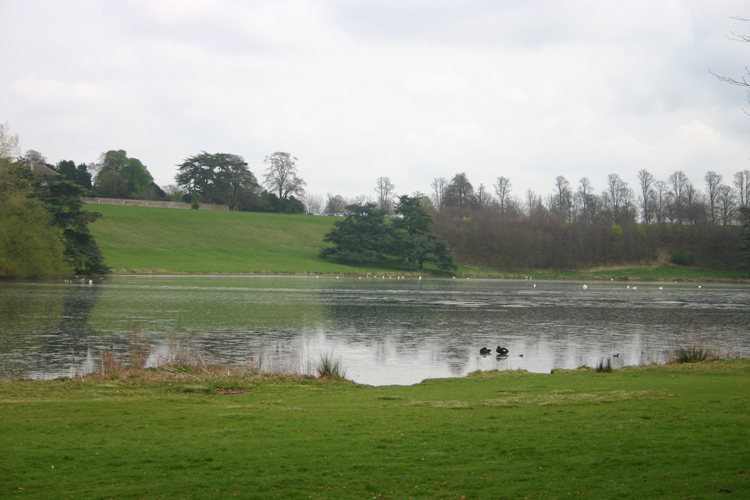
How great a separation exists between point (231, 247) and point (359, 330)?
7099 centimetres

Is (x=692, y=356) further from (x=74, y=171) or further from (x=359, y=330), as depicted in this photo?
(x=74, y=171)

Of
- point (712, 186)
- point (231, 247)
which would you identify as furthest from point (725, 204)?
point (231, 247)

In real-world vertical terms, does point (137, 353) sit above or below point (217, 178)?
below

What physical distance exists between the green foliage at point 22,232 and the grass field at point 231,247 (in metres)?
11.7

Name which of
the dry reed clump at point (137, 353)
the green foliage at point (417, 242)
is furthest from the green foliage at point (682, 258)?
the dry reed clump at point (137, 353)

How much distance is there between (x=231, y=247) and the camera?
95375 millimetres

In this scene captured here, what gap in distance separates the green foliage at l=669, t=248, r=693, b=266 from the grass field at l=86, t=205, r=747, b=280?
3.50 metres

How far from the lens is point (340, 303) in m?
42.4

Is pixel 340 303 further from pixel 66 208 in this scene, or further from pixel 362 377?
pixel 66 208

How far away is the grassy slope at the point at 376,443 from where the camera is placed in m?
6.71

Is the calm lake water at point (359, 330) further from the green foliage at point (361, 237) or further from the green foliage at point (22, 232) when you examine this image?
the green foliage at point (361, 237)

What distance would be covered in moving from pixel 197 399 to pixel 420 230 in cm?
9245

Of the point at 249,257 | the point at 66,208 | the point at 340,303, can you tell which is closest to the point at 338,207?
the point at 249,257

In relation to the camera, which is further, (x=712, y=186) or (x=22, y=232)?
(x=712, y=186)
